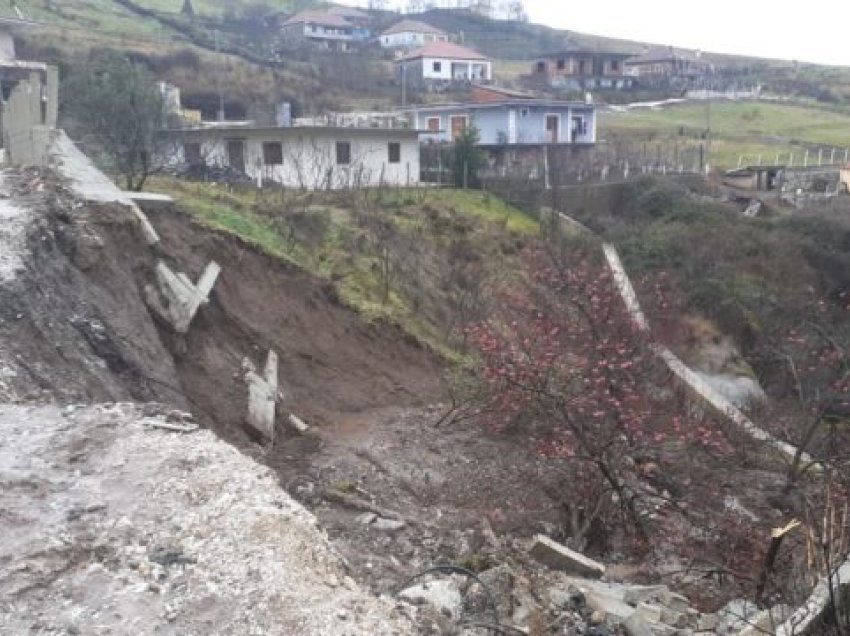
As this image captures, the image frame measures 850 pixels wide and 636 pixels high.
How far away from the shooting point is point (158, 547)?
4777 millimetres

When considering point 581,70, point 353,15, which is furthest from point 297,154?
point 353,15

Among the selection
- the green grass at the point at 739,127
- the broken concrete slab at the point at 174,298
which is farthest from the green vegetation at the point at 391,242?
the green grass at the point at 739,127

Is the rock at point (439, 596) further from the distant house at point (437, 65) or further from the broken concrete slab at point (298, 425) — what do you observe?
the distant house at point (437, 65)

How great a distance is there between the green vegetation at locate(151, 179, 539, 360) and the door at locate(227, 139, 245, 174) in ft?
13.7

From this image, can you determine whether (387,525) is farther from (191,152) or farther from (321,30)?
(321,30)

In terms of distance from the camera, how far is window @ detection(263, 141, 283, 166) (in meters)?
27.0

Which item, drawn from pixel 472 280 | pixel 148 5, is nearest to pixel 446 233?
pixel 472 280

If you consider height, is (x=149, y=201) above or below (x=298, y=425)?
above

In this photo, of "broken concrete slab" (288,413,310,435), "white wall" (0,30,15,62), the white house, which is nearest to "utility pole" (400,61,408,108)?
the white house

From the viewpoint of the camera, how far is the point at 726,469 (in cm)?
1302

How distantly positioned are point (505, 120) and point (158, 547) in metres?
35.4

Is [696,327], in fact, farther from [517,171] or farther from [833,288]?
[517,171]

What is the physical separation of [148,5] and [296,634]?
7766cm

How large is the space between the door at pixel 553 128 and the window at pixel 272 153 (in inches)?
655
